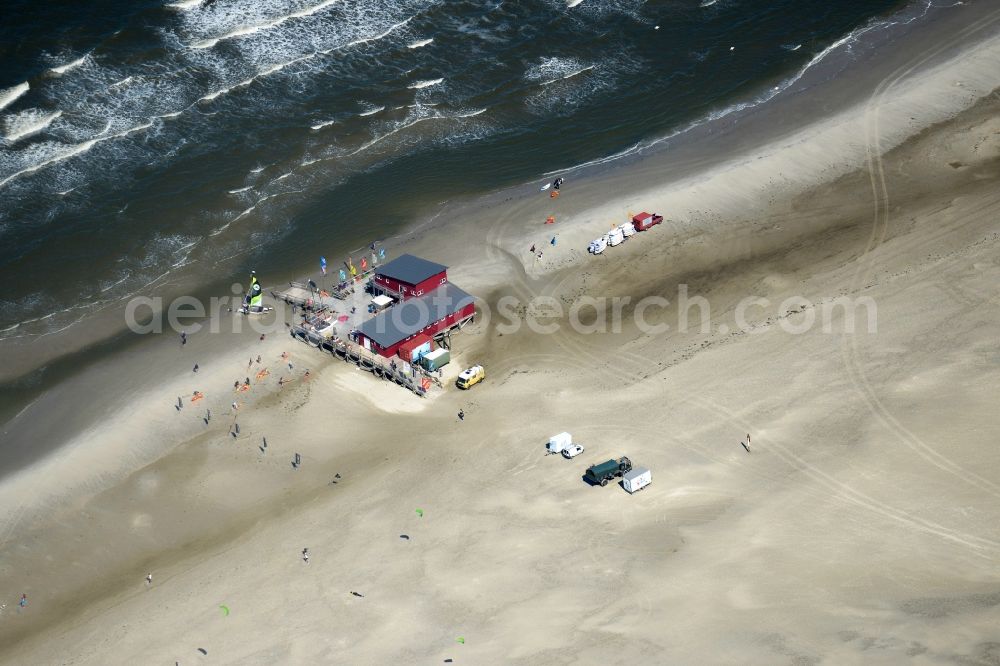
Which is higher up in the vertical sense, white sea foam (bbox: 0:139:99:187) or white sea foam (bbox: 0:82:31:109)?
white sea foam (bbox: 0:82:31:109)

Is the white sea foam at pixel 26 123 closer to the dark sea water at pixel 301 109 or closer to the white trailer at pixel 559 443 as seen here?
the dark sea water at pixel 301 109

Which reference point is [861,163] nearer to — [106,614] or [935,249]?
[935,249]

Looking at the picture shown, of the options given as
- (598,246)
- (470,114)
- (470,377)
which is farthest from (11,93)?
(470,377)

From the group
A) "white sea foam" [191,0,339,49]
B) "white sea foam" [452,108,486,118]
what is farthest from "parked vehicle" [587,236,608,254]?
"white sea foam" [191,0,339,49]

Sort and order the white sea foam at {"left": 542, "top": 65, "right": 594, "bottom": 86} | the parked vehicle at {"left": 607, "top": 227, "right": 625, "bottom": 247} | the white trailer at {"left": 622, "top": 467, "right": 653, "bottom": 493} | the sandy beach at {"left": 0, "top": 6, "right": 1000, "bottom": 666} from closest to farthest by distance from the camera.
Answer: the sandy beach at {"left": 0, "top": 6, "right": 1000, "bottom": 666} → the white trailer at {"left": 622, "top": 467, "right": 653, "bottom": 493} → the parked vehicle at {"left": 607, "top": 227, "right": 625, "bottom": 247} → the white sea foam at {"left": 542, "top": 65, "right": 594, "bottom": 86}

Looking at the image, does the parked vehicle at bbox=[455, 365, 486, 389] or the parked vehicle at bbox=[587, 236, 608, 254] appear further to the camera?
the parked vehicle at bbox=[587, 236, 608, 254]

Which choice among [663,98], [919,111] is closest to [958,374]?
[919,111]

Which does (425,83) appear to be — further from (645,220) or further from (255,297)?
(255,297)

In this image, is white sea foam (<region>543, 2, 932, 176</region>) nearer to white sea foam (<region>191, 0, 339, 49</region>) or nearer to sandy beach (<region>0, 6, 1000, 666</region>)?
sandy beach (<region>0, 6, 1000, 666</region>)

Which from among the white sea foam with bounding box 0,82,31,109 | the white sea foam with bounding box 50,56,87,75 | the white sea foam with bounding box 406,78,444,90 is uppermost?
the white sea foam with bounding box 50,56,87,75

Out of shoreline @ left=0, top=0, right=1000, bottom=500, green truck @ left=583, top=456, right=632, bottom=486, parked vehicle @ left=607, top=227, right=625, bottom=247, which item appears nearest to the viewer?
green truck @ left=583, top=456, right=632, bottom=486
